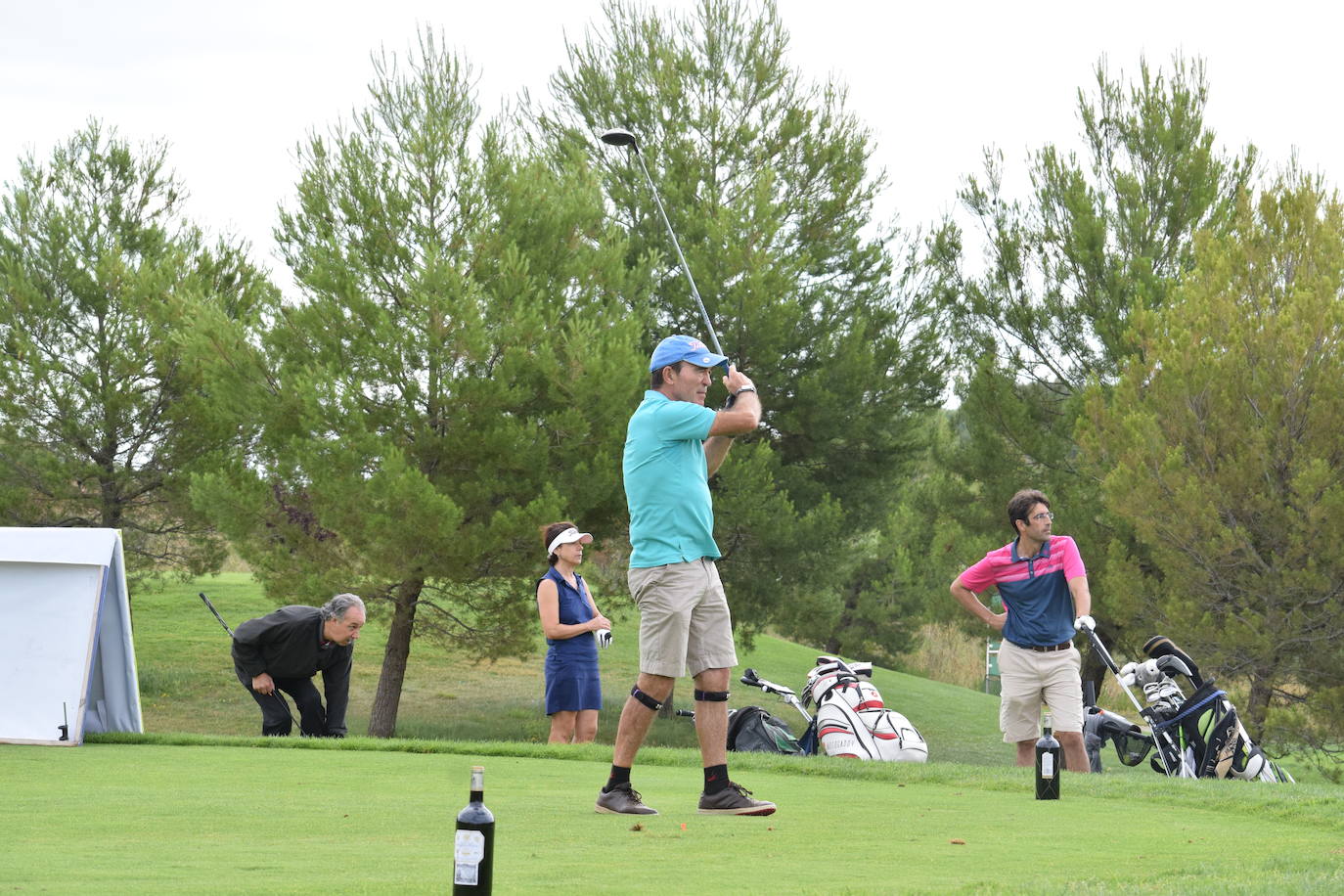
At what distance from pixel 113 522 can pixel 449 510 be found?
24.3 feet

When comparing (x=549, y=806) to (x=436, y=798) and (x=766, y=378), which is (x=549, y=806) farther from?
(x=766, y=378)

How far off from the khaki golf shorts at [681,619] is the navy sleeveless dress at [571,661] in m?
3.97

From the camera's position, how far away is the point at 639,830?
15.4ft

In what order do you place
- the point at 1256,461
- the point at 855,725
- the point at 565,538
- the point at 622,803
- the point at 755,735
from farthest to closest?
1. the point at 1256,461
2. the point at 755,735
3. the point at 855,725
4. the point at 565,538
5. the point at 622,803

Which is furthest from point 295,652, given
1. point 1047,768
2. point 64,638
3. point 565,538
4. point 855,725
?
point 1047,768

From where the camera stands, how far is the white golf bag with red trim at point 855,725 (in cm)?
1102

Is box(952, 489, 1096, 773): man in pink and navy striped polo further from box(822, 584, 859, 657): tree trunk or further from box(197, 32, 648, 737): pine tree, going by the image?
box(822, 584, 859, 657): tree trunk

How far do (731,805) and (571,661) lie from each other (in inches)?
166

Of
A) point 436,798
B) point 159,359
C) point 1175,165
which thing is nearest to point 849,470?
point 1175,165

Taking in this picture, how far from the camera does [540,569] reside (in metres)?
16.2

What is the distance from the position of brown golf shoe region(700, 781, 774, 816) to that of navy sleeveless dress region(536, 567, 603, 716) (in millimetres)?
4051

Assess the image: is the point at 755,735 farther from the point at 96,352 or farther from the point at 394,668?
the point at 96,352

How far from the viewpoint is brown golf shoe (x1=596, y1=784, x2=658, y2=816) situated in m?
5.12

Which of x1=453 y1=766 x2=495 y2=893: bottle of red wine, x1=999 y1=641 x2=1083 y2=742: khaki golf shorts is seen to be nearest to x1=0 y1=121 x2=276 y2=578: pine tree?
x1=999 y1=641 x2=1083 y2=742: khaki golf shorts
